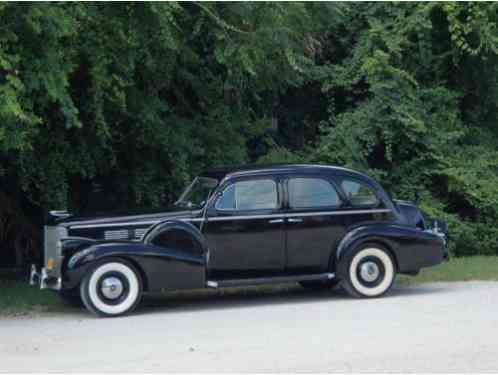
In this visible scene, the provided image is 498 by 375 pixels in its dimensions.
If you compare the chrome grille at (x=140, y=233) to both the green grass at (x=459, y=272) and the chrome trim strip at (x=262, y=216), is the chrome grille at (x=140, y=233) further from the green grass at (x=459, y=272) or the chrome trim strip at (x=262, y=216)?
the green grass at (x=459, y=272)

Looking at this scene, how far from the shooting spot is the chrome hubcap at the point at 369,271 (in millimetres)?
11477

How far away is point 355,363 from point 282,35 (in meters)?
6.22

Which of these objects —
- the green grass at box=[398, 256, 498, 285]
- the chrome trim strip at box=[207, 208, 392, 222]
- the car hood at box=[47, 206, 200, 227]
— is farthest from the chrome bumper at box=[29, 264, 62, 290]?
the green grass at box=[398, 256, 498, 285]

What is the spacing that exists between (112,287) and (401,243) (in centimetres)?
368

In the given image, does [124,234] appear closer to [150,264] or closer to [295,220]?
[150,264]

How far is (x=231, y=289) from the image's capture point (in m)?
12.8

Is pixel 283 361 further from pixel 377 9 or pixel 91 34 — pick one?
pixel 377 9

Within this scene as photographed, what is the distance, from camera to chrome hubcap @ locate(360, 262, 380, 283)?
11.5 m

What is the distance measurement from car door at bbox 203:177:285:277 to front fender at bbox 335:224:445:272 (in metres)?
0.84

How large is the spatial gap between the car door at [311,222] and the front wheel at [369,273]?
0.32m

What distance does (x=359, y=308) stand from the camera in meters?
10.8

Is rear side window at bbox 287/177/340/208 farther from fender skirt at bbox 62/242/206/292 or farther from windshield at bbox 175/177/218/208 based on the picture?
fender skirt at bbox 62/242/206/292

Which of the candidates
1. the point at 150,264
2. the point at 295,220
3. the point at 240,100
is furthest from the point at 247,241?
the point at 240,100

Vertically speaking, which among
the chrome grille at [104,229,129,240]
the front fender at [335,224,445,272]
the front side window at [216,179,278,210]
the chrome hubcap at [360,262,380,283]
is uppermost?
the front side window at [216,179,278,210]
